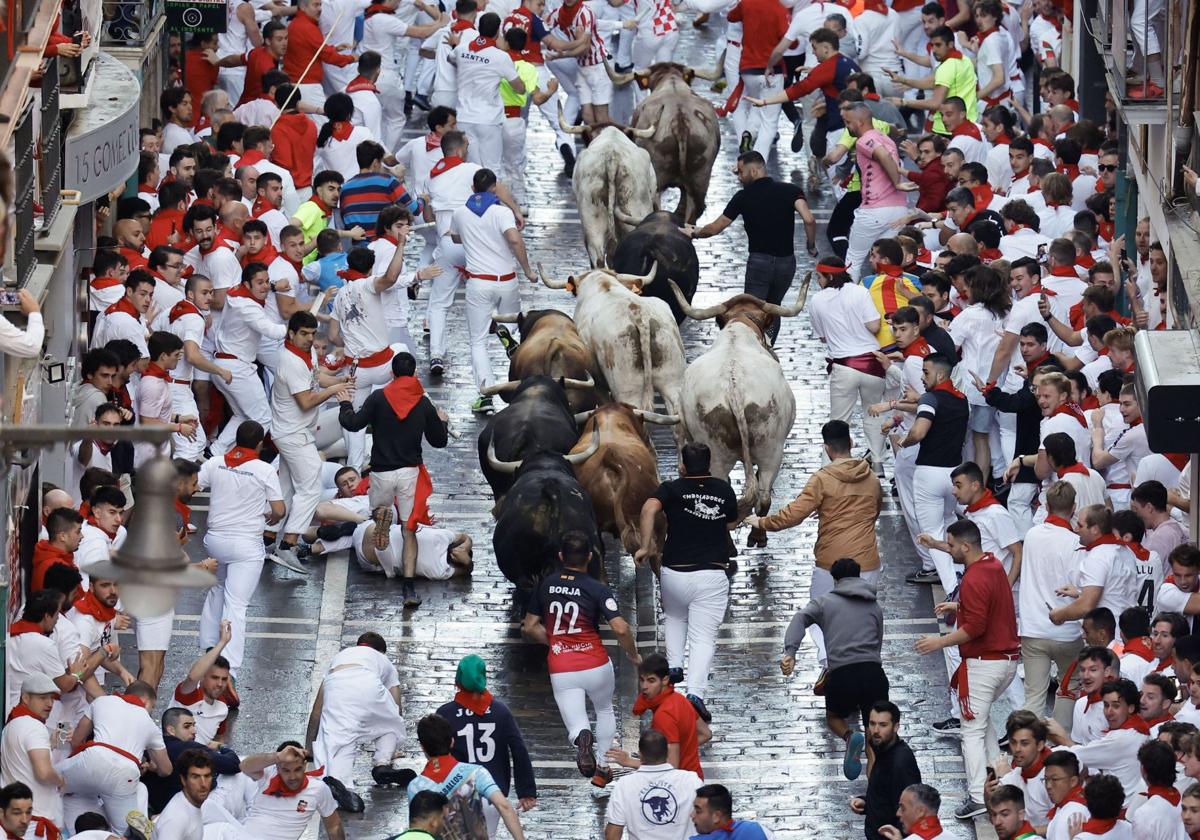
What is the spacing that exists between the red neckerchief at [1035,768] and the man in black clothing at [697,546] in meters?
3.01

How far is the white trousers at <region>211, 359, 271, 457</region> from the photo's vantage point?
20031mm

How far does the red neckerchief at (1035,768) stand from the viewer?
1388 cm

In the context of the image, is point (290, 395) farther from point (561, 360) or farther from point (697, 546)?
point (697, 546)

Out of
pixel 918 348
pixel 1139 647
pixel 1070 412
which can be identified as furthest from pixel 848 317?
pixel 1139 647

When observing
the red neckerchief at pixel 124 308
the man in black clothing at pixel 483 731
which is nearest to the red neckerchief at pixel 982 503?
the man in black clothing at pixel 483 731

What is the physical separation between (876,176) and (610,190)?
2.58 metres

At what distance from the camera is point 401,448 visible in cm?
1858

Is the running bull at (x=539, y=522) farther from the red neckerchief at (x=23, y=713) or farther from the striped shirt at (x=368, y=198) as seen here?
the striped shirt at (x=368, y=198)

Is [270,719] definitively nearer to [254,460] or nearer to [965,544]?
[254,460]

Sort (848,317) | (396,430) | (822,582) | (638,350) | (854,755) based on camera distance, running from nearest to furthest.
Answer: (854,755), (822,582), (396,430), (848,317), (638,350)

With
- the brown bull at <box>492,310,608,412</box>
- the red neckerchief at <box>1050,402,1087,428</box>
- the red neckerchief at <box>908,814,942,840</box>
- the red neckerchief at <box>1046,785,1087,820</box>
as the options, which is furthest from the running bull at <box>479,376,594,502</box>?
the red neckerchief at <box>1046,785,1087,820</box>

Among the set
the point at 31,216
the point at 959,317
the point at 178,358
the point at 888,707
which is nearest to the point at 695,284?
the point at 959,317

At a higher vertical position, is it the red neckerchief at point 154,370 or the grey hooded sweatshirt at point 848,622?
the red neckerchief at point 154,370

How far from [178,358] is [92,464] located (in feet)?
3.86
